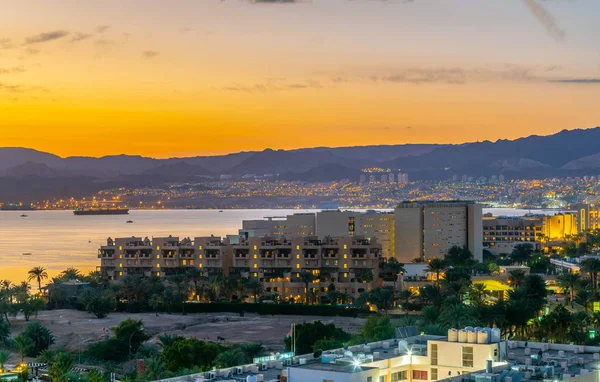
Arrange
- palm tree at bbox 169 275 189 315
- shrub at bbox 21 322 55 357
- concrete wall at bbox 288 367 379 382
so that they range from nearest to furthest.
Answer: concrete wall at bbox 288 367 379 382 < shrub at bbox 21 322 55 357 < palm tree at bbox 169 275 189 315

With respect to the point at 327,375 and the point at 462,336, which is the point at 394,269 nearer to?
the point at 462,336

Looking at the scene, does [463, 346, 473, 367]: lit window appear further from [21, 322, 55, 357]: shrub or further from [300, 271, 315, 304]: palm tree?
[300, 271, 315, 304]: palm tree

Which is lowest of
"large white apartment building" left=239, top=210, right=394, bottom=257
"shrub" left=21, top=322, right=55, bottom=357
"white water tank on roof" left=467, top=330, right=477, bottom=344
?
"shrub" left=21, top=322, right=55, bottom=357

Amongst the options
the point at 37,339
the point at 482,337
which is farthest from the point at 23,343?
the point at 482,337

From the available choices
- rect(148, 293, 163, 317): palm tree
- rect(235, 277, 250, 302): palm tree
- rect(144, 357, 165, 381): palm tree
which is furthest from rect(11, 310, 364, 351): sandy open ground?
rect(144, 357, 165, 381): palm tree

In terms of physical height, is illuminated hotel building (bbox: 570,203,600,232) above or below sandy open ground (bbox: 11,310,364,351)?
above

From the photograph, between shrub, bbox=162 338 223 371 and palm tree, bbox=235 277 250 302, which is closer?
shrub, bbox=162 338 223 371

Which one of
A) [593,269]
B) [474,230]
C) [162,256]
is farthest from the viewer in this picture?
[474,230]

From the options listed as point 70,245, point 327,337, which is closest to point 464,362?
point 327,337

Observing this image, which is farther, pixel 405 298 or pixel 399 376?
pixel 405 298
